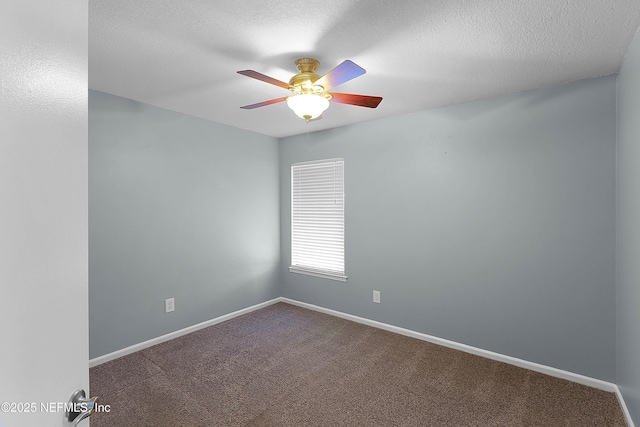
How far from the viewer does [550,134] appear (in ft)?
7.92

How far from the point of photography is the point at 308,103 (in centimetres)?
191

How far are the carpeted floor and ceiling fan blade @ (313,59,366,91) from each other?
2112mm

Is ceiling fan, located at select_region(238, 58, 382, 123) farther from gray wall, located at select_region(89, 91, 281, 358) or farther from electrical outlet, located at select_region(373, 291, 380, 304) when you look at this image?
electrical outlet, located at select_region(373, 291, 380, 304)

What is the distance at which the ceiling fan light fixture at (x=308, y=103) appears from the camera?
6.22ft

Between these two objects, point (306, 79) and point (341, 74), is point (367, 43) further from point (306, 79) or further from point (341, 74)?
point (306, 79)

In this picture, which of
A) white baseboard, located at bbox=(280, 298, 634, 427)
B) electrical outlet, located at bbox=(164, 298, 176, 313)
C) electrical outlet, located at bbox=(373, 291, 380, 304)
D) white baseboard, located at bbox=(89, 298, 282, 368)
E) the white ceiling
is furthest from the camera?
electrical outlet, located at bbox=(373, 291, 380, 304)

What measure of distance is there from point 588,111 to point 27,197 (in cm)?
316

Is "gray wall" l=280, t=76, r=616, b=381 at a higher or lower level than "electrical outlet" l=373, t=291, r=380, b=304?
higher

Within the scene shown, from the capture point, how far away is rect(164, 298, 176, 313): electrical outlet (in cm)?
306

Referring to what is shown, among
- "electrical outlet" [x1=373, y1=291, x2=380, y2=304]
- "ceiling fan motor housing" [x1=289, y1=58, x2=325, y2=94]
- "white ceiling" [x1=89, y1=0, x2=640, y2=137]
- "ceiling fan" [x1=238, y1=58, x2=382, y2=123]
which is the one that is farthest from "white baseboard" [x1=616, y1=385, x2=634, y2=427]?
"ceiling fan motor housing" [x1=289, y1=58, x2=325, y2=94]

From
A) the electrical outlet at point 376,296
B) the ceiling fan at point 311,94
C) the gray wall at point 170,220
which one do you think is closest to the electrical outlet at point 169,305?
the gray wall at point 170,220

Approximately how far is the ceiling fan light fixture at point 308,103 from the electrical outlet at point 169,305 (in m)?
2.37

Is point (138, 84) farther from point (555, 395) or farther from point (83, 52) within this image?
point (555, 395)

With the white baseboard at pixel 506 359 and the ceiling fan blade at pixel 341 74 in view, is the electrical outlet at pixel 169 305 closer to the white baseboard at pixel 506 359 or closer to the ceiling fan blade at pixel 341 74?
the white baseboard at pixel 506 359
